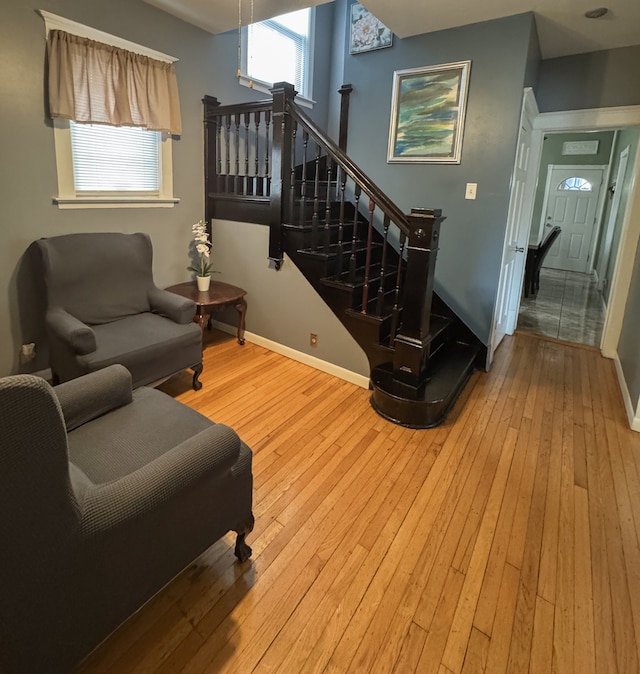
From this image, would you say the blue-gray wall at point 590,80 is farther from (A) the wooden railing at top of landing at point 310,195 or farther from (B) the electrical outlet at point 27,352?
(B) the electrical outlet at point 27,352

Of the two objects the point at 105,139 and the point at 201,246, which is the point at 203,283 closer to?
the point at 201,246

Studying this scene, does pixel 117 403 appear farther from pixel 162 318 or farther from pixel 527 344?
pixel 527 344

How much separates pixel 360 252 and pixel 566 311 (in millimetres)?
3499

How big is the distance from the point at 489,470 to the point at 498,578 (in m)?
0.73

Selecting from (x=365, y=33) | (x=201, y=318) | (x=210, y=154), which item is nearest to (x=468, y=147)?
(x=365, y=33)

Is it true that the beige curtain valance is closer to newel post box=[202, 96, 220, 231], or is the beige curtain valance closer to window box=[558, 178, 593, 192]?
newel post box=[202, 96, 220, 231]

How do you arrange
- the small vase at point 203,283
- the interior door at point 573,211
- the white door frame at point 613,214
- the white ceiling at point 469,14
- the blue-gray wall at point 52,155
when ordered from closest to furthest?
the blue-gray wall at point 52,155 → the white ceiling at point 469,14 → the small vase at point 203,283 → the white door frame at point 613,214 → the interior door at point 573,211

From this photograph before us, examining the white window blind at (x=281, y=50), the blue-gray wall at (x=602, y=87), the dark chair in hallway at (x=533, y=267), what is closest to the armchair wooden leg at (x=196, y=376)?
the white window blind at (x=281, y=50)

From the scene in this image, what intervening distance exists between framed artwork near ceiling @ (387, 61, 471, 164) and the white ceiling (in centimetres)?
33

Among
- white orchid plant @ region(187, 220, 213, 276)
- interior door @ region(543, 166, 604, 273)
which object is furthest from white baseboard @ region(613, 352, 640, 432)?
interior door @ region(543, 166, 604, 273)

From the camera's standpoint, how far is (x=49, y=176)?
2814mm

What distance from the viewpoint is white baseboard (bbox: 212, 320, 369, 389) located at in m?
3.21

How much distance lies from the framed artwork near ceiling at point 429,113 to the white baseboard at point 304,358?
1986 millimetres

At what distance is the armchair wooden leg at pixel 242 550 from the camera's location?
1.64 meters
